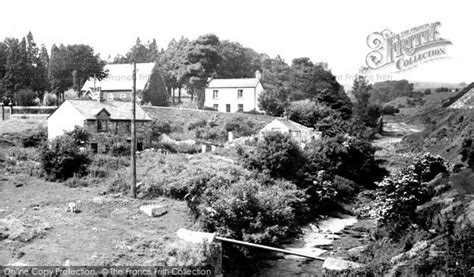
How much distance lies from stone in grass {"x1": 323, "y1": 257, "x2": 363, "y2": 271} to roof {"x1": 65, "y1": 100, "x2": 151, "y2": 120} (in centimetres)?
2623

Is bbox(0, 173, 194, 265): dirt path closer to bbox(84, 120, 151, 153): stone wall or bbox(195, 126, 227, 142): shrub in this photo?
bbox(84, 120, 151, 153): stone wall

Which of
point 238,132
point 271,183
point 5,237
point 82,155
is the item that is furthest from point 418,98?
point 5,237

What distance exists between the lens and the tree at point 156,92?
63.2m

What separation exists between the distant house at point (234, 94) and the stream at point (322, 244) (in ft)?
94.2

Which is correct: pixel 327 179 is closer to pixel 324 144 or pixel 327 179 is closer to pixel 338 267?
pixel 324 144

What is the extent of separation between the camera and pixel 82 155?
120ft

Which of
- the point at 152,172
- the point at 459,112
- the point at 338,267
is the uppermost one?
the point at 459,112

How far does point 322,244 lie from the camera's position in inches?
1168

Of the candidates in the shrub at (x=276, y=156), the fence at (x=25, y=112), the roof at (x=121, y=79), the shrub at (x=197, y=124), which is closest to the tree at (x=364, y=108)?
the shrub at (x=197, y=124)

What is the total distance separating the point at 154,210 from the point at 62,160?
10380 millimetres

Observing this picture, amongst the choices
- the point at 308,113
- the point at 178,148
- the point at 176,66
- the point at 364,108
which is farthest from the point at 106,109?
the point at 364,108

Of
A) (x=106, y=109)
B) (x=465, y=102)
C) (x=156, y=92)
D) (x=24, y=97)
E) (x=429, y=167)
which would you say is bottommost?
(x=429, y=167)

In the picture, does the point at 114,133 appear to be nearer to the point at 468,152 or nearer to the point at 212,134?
the point at 212,134

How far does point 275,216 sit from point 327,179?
11.8 metres
